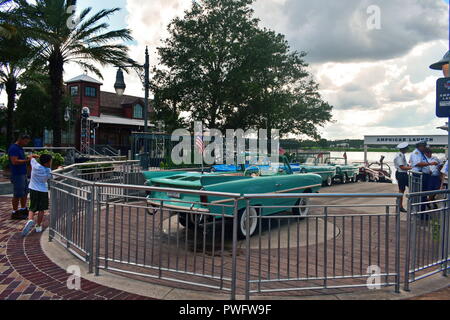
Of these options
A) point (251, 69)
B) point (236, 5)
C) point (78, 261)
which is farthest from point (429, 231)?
point (236, 5)

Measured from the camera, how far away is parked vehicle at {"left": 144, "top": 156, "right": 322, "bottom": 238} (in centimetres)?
535

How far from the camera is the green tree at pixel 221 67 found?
830 inches

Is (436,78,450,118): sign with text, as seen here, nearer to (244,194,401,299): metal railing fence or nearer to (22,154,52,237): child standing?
(244,194,401,299): metal railing fence

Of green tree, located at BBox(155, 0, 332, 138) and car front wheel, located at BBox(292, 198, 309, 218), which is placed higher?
green tree, located at BBox(155, 0, 332, 138)

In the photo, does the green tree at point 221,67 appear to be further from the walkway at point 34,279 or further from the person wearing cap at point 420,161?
the walkway at point 34,279

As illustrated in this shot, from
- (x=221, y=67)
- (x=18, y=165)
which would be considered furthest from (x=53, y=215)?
(x=221, y=67)

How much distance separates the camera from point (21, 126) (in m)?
31.9

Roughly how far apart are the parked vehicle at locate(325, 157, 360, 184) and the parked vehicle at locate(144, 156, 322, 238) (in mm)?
10130

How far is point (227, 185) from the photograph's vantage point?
5.76m

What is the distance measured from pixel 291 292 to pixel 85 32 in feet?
50.0

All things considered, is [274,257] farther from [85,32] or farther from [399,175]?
[85,32]

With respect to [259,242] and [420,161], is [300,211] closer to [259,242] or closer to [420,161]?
[259,242]

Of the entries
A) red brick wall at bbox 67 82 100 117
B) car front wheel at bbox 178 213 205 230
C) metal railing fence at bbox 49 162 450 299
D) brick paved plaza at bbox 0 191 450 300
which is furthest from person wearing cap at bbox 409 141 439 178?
red brick wall at bbox 67 82 100 117

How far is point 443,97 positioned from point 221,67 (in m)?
17.6
